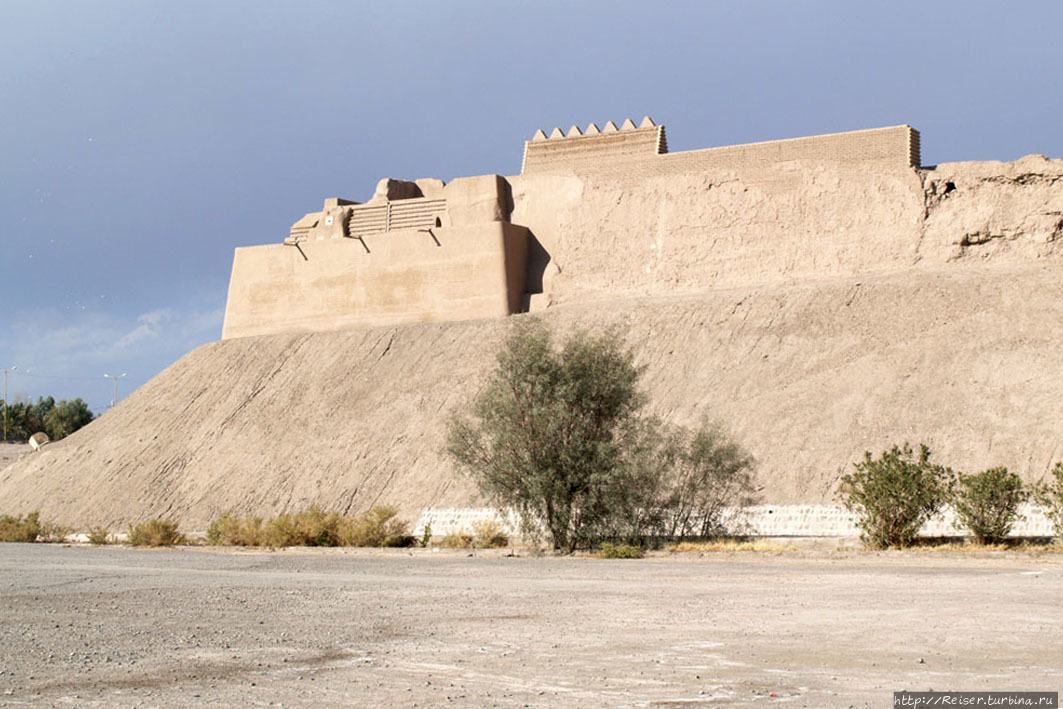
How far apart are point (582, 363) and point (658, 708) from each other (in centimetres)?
1783

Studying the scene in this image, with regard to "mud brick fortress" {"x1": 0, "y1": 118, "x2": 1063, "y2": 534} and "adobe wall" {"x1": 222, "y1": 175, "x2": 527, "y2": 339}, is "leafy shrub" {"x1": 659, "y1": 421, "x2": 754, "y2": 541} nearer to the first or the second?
"mud brick fortress" {"x1": 0, "y1": 118, "x2": 1063, "y2": 534}

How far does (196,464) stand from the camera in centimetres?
3859

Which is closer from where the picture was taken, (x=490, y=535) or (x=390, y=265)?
(x=490, y=535)

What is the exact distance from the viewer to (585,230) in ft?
125

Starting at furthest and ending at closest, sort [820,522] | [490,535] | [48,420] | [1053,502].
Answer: [48,420], [490,535], [820,522], [1053,502]

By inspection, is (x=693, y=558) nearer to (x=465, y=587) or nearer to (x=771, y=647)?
(x=465, y=587)

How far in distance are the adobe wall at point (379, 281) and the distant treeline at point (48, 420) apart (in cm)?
3672

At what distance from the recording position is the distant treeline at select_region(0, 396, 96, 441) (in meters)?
76.5

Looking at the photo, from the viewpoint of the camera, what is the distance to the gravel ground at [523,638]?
6.93 meters

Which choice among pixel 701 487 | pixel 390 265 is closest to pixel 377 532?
pixel 701 487


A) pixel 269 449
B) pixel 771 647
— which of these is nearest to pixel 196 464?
pixel 269 449

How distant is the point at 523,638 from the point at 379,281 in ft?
108

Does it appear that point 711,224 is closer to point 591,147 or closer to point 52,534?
point 591,147

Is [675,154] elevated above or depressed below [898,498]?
above
